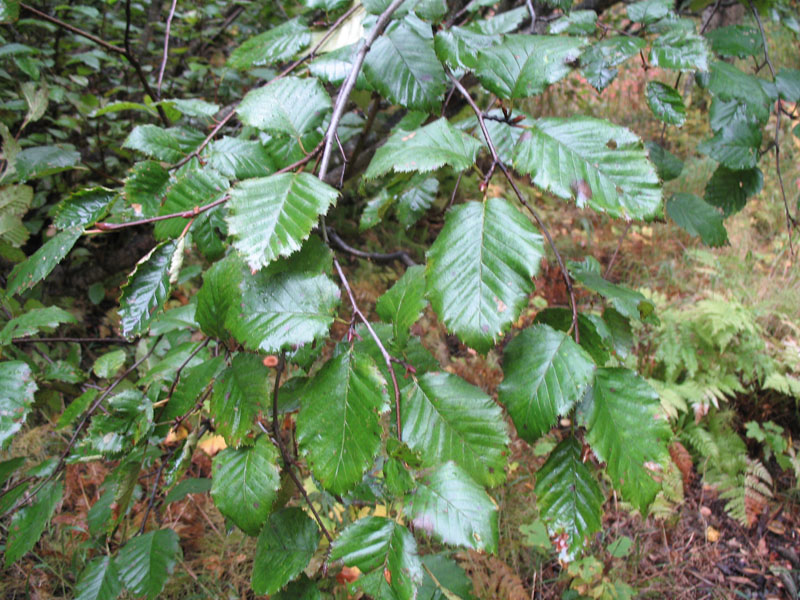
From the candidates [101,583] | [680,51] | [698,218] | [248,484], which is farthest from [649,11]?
[101,583]

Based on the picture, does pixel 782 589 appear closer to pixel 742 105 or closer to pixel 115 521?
pixel 742 105

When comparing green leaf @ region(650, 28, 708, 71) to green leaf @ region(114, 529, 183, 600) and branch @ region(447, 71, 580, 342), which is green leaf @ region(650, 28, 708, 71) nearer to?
branch @ region(447, 71, 580, 342)

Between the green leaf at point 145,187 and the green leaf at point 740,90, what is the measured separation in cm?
85

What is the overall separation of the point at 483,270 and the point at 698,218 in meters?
0.68

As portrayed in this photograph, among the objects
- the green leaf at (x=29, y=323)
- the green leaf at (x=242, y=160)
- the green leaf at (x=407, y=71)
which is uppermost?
the green leaf at (x=407, y=71)

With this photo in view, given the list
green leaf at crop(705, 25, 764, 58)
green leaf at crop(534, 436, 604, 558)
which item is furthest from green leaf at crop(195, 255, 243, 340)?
green leaf at crop(705, 25, 764, 58)

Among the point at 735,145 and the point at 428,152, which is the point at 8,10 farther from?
the point at 735,145

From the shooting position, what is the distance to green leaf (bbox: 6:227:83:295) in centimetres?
45

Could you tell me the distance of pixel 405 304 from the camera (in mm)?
465

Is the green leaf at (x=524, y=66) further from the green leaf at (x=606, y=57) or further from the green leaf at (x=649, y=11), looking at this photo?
the green leaf at (x=649, y=11)

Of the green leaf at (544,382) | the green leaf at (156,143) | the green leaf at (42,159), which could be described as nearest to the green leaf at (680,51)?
the green leaf at (544,382)

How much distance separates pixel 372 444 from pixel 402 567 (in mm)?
91

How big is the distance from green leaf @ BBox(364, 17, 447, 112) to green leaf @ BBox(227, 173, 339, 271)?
217 mm

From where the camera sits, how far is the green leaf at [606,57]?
66 cm
